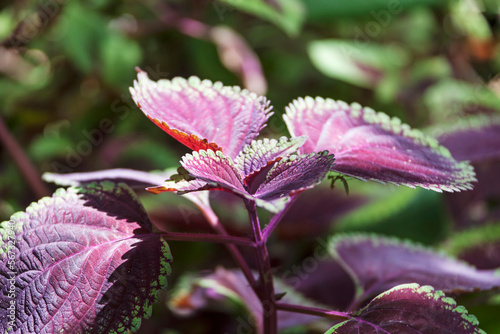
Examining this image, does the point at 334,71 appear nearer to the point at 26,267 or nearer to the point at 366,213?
the point at 366,213

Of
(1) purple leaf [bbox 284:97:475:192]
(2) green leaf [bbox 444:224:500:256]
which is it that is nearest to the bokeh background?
(2) green leaf [bbox 444:224:500:256]

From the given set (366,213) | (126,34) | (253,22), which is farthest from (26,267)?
(253,22)

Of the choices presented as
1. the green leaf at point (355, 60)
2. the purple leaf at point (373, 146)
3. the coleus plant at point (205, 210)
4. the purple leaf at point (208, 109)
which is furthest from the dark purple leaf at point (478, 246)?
the green leaf at point (355, 60)

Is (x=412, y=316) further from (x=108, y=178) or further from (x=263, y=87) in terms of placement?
(x=263, y=87)

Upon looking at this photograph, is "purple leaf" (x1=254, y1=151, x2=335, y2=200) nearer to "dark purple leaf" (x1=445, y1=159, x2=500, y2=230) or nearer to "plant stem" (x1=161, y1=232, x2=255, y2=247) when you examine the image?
"plant stem" (x1=161, y1=232, x2=255, y2=247)

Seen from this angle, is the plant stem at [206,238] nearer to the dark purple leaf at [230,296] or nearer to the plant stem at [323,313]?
the plant stem at [323,313]

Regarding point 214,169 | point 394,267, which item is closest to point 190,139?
point 214,169

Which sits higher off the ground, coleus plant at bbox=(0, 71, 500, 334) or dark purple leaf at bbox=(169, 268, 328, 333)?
coleus plant at bbox=(0, 71, 500, 334)

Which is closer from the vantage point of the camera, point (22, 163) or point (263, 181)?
point (263, 181)
